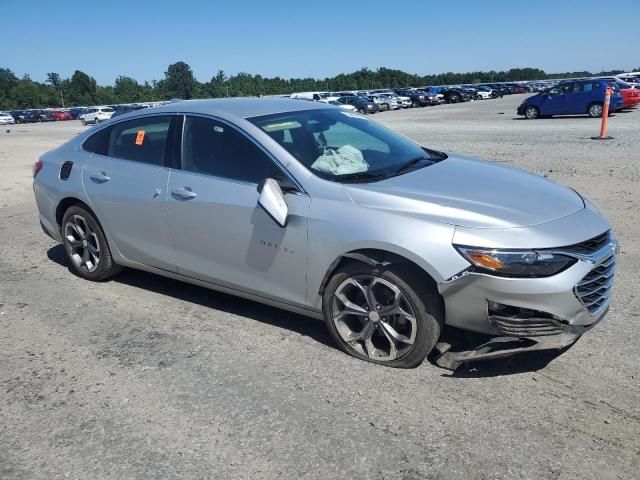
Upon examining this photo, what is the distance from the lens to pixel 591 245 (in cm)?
330

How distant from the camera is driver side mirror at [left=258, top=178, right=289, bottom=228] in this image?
364cm

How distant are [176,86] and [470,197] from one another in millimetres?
102978

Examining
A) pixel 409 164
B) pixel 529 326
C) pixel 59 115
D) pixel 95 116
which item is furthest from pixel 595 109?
pixel 59 115

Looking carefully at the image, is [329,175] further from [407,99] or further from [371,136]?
[407,99]

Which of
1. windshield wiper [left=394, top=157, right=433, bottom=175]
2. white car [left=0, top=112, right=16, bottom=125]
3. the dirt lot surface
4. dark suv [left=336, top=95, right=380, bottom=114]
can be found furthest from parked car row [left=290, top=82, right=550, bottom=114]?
the dirt lot surface

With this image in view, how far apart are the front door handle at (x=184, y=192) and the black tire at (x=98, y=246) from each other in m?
1.14

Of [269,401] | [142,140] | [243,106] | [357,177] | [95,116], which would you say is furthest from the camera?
[95,116]

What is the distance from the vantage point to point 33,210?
9141mm

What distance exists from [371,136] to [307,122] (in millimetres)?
557

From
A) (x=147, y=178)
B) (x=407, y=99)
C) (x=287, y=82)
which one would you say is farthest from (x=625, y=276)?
(x=287, y=82)

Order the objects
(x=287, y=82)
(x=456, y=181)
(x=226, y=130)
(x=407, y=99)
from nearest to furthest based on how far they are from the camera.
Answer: (x=456, y=181)
(x=226, y=130)
(x=407, y=99)
(x=287, y=82)

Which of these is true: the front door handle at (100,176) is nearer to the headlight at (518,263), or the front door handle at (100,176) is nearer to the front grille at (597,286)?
the headlight at (518,263)

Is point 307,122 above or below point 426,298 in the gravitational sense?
above

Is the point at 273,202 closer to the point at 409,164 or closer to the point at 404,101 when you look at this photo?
the point at 409,164
